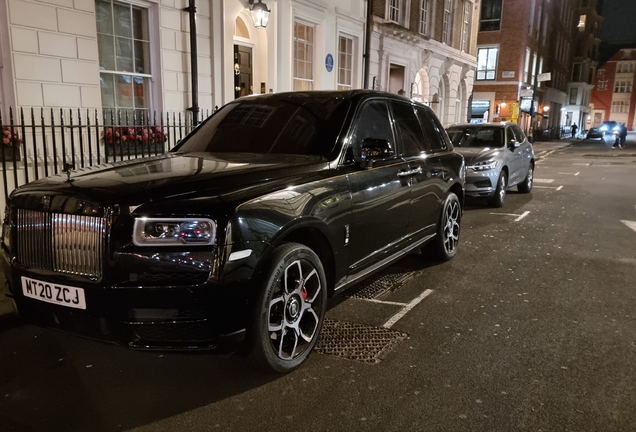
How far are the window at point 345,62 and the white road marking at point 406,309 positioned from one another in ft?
37.5

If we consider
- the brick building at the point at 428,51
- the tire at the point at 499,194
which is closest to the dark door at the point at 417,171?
the tire at the point at 499,194

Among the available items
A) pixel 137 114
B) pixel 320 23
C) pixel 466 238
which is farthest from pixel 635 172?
pixel 137 114

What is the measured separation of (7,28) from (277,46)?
20.5 feet

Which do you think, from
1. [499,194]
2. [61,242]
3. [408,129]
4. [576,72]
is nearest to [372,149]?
[408,129]

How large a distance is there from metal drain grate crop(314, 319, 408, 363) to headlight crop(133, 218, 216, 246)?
1495 millimetres

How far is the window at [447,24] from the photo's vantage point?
2187 cm

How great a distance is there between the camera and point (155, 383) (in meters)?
3.39

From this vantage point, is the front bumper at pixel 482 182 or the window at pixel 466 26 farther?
the window at pixel 466 26

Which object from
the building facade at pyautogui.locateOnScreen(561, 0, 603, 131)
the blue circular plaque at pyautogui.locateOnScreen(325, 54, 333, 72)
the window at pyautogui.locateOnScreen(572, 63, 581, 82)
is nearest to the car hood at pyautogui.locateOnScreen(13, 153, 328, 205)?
the blue circular plaque at pyautogui.locateOnScreen(325, 54, 333, 72)

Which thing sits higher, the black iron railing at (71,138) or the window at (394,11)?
the window at (394,11)

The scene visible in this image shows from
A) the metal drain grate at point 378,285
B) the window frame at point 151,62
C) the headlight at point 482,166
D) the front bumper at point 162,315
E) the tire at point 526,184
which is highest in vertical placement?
the window frame at point 151,62

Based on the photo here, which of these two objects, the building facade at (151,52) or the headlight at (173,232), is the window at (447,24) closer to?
the building facade at (151,52)

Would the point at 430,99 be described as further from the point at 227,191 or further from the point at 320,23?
the point at 227,191

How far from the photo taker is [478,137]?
11273 mm
